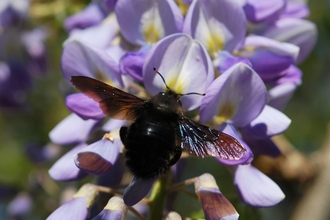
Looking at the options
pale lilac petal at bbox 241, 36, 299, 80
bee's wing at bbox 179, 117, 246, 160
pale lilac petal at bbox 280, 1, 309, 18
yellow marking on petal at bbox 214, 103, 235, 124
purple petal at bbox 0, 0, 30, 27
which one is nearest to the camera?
bee's wing at bbox 179, 117, 246, 160

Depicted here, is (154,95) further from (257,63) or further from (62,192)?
(62,192)

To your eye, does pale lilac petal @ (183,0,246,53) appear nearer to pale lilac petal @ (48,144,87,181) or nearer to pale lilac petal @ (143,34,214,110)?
pale lilac petal @ (143,34,214,110)

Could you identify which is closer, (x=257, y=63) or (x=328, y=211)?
(x=257, y=63)

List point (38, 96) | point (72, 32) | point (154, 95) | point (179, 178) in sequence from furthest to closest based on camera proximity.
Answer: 1. point (38, 96)
2. point (72, 32)
3. point (179, 178)
4. point (154, 95)

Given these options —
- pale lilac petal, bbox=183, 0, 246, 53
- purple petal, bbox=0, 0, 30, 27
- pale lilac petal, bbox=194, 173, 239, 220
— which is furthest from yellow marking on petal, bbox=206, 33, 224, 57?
purple petal, bbox=0, 0, 30, 27

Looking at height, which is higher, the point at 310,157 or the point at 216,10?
the point at 216,10

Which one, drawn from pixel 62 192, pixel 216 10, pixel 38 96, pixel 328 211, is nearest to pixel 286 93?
pixel 216 10
